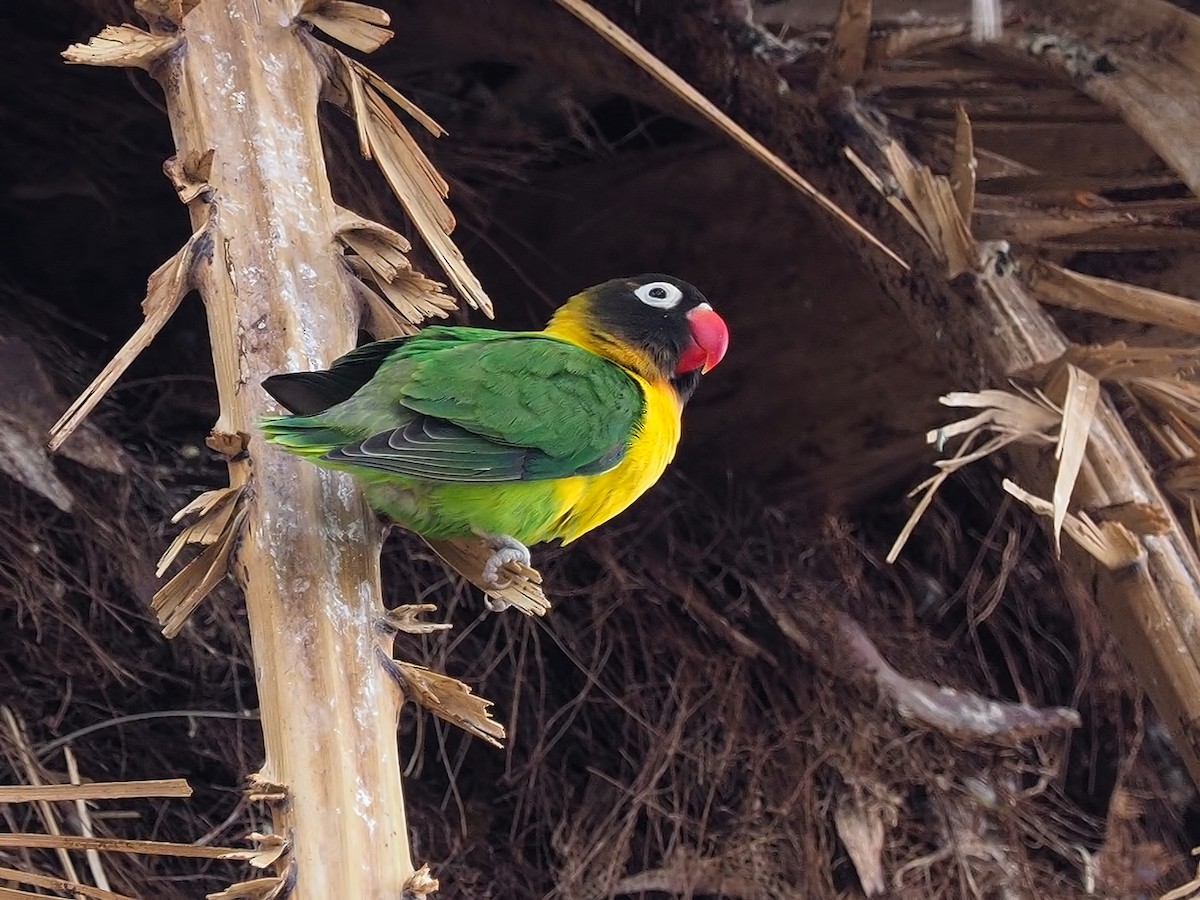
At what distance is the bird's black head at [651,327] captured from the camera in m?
2.01

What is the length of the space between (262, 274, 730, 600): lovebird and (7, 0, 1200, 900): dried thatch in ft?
0.38

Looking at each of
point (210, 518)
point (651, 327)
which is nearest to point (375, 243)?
point (210, 518)

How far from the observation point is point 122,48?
1.44 meters

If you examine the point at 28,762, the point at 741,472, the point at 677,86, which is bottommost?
the point at 741,472

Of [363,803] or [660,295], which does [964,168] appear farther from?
[363,803]

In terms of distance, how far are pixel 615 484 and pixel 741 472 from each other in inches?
44.2

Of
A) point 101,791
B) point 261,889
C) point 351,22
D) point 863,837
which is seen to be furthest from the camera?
point 863,837

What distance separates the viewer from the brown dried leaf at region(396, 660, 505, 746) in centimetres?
126

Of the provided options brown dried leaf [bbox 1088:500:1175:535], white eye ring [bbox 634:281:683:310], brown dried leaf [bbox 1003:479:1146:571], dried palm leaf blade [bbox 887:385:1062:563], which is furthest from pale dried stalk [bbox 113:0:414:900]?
brown dried leaf [bbox 1088:500:1175:535]

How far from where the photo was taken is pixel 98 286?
2.43 metres

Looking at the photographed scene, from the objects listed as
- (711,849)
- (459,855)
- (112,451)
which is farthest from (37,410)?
(711,849)

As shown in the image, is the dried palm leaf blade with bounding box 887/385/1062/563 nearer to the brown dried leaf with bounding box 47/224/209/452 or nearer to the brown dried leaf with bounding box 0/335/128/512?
the brown dried leaf with bounding box 47/224/209/452

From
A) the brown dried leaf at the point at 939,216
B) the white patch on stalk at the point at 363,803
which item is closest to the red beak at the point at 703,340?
→ the brown dried leaf at the point at 939,216

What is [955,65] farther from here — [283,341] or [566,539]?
[283,341]
